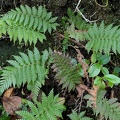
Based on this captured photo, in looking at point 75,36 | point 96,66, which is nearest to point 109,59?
point 96,66

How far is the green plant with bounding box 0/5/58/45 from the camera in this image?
4125 mm

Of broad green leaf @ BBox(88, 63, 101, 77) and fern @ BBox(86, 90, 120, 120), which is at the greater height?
broad green leaf @ BBox(88, 63, 101, 77)

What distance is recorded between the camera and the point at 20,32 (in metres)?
4.12

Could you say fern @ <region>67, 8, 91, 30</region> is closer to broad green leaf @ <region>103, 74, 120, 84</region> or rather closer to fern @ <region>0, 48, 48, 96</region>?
fern @ <region>0, 48, 48, 96</region>

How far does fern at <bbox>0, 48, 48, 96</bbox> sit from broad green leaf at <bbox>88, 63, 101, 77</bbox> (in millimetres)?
644

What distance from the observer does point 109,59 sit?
407 centimetres

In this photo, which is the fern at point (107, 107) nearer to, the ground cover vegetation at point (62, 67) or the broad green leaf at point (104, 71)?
the ground cover vegetation at point (62, 67)

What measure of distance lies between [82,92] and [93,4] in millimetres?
1338

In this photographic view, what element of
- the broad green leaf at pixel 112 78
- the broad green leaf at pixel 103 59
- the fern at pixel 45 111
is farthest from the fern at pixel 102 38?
the fern at pixel 45 111

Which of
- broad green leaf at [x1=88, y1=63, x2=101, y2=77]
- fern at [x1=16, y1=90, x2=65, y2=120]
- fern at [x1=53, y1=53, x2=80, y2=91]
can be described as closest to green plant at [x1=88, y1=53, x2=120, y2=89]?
broad green leaf at [x1=88, y1=63, x2=101, y2=77]

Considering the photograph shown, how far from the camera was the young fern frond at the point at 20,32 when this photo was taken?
13.4ft

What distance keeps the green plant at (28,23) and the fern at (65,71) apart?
16.4 inches

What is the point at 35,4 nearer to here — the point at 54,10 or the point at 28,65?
the point at 54,10

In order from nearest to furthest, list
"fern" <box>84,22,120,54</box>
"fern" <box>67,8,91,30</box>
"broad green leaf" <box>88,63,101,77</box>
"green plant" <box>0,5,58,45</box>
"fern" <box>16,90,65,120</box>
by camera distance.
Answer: "fern" <box>16,90,65,120</box>, "fern" <box>84,22,120,54</box>, "broad green leaf" <box>88,63,101,77</box>, "green plant" <box>0,5,58,45</box>, "fern" <box>67,8,91,30</box>
